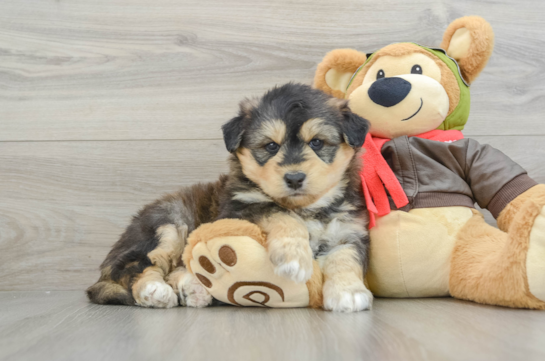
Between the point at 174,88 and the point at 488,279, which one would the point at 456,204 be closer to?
the point at 488,279

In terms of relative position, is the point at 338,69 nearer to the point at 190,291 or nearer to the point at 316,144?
the point at 316,144

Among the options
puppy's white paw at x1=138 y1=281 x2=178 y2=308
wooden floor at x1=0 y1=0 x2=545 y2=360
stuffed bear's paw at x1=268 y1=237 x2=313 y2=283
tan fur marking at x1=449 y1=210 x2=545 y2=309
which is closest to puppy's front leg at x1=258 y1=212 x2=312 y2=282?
stuffed bear's paw at x1=268 y1=237 x2=313 y2=283

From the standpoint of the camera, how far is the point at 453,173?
1780mm

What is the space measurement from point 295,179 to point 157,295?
713mm

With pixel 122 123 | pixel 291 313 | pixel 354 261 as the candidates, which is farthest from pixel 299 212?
pixel 122 123

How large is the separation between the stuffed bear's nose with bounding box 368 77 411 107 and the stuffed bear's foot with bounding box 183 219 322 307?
2.43ft

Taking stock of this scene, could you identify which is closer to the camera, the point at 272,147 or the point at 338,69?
the point at 272,147

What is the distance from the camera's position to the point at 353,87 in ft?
6.45

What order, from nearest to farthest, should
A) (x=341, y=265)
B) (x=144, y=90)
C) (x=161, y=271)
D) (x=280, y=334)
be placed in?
(x=280, y=334) → (x=341, y=265) → (x=161, y=271) → (x=144, y=90)

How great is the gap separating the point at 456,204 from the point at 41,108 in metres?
2.21

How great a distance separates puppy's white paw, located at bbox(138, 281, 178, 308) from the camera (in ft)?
5.53

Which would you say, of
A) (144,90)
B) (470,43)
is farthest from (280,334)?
(144,90)

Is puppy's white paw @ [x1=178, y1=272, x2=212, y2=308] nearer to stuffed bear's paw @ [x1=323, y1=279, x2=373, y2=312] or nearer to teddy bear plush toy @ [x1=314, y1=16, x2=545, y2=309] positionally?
stuffed bear's paw @ [x1=323, y1=279, x2=373, y2=312]

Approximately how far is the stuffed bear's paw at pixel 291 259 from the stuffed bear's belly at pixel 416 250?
1.34 feet
